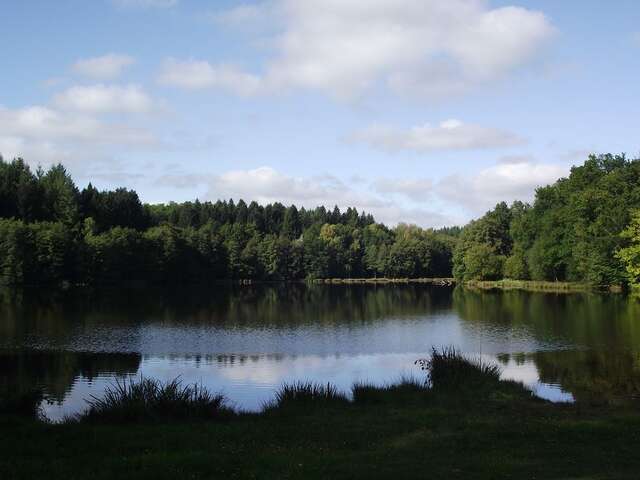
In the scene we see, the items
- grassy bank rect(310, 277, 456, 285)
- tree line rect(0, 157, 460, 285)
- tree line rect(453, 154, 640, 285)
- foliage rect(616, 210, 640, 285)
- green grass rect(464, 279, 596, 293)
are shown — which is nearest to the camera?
foliage rect(616, 210, 640, 285)

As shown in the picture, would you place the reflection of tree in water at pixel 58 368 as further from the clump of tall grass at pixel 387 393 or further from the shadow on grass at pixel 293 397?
the clump of tall grass at pixel 387 393

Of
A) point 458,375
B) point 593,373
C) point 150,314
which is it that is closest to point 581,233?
point 150,314

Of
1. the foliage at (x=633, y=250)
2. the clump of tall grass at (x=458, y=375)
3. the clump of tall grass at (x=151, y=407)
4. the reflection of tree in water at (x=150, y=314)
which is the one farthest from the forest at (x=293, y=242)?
the clump of tall grass at (x=151, y=407)

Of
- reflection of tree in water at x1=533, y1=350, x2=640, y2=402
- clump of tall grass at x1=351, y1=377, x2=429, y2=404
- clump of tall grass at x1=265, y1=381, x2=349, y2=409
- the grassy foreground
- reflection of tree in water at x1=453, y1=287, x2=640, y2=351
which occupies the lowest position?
reflection of tree in water at x1=533, y1=350, x2=640, y2=402

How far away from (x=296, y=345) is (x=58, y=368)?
1352cm

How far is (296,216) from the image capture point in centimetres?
18450

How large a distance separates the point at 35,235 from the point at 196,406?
285ft

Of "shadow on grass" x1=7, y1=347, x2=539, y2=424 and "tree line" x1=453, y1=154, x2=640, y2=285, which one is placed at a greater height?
"tree line" x1=453, y1=154, x2=640, y2=285

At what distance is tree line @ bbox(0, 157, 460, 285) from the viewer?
94875 mm

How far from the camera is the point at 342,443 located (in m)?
12.5

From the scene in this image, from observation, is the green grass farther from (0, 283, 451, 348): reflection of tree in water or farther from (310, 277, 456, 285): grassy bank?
(310, 277, 456, 285): grassy bank

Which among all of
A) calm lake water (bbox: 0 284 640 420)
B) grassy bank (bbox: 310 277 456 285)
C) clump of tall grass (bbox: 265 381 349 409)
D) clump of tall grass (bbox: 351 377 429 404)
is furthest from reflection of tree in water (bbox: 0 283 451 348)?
grassy bank (bbox: 310 277 456 285)

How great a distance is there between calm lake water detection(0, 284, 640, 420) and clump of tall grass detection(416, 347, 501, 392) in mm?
1965

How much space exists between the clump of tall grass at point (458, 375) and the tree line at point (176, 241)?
7977 centimetres
